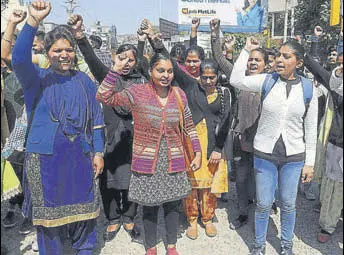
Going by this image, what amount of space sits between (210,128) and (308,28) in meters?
22.0

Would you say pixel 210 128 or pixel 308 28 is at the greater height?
pixel 308 28

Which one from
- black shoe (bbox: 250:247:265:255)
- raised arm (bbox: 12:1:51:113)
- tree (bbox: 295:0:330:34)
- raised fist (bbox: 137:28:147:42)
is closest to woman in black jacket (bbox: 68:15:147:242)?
raised fist (bbox: 137:28:147:42)

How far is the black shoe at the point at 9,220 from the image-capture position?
383cm

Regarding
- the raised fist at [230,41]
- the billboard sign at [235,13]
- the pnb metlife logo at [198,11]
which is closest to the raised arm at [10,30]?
the raised fist at [230,41]

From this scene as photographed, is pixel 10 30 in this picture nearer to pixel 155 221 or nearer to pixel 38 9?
pixel 38 9

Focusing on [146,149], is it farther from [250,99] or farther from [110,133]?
[250,99]

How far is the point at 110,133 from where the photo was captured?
3.44m

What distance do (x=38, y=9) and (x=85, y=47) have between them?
0.80 m

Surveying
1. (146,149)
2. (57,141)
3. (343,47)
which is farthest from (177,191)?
(343,47)

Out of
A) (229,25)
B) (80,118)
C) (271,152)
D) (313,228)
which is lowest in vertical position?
(313,228)

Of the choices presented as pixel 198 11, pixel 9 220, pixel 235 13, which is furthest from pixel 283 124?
pixel 235 13

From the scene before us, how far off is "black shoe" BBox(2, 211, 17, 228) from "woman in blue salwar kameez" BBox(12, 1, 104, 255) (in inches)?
45.9

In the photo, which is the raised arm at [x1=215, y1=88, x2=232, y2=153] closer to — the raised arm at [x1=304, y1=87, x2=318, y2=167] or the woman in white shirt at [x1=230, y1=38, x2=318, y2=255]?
the woman in white shirt at [x1=230, y1=38, x2=318, y2=255]

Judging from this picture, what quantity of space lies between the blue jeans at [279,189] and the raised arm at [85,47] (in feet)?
4.93
